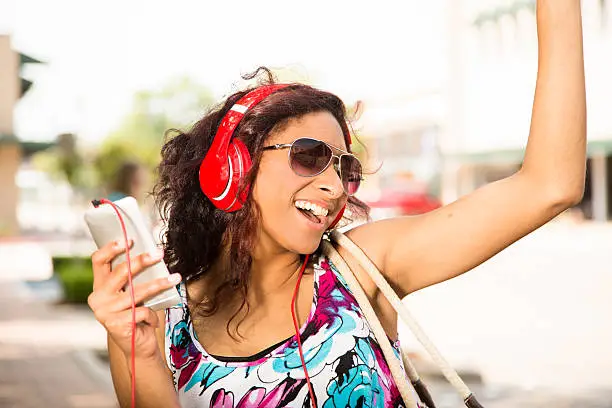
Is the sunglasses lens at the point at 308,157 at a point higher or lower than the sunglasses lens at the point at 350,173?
higher

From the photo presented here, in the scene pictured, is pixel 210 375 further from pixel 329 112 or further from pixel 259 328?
pixel 329 112

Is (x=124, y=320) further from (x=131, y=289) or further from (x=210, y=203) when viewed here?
(x=210, y=203)

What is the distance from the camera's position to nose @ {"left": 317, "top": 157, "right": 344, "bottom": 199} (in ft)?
6.66

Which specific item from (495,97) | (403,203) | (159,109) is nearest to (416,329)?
(403,203)

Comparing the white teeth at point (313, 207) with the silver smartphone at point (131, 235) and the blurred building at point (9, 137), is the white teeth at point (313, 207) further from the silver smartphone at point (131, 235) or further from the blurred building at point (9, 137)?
the blurred building at point (9, 137)

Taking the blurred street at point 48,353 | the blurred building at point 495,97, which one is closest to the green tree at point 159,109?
the blurred building at point 495,97

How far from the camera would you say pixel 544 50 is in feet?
5.91

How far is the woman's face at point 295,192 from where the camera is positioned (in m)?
1.98

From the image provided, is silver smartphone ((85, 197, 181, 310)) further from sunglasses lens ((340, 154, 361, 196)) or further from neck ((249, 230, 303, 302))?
sunglasses lens ((340, 154, 361, 196))

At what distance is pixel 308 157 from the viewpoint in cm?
200

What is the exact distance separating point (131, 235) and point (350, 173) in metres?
0.64

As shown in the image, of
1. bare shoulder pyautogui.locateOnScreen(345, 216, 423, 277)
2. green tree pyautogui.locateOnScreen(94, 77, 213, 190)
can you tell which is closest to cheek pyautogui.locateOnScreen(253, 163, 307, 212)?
bare shoulder pyautogui.locateOnScreen(345, 216, 423, 277)

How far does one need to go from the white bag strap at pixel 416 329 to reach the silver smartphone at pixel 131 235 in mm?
475

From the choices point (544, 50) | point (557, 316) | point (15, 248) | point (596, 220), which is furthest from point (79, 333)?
point (596, 220)
